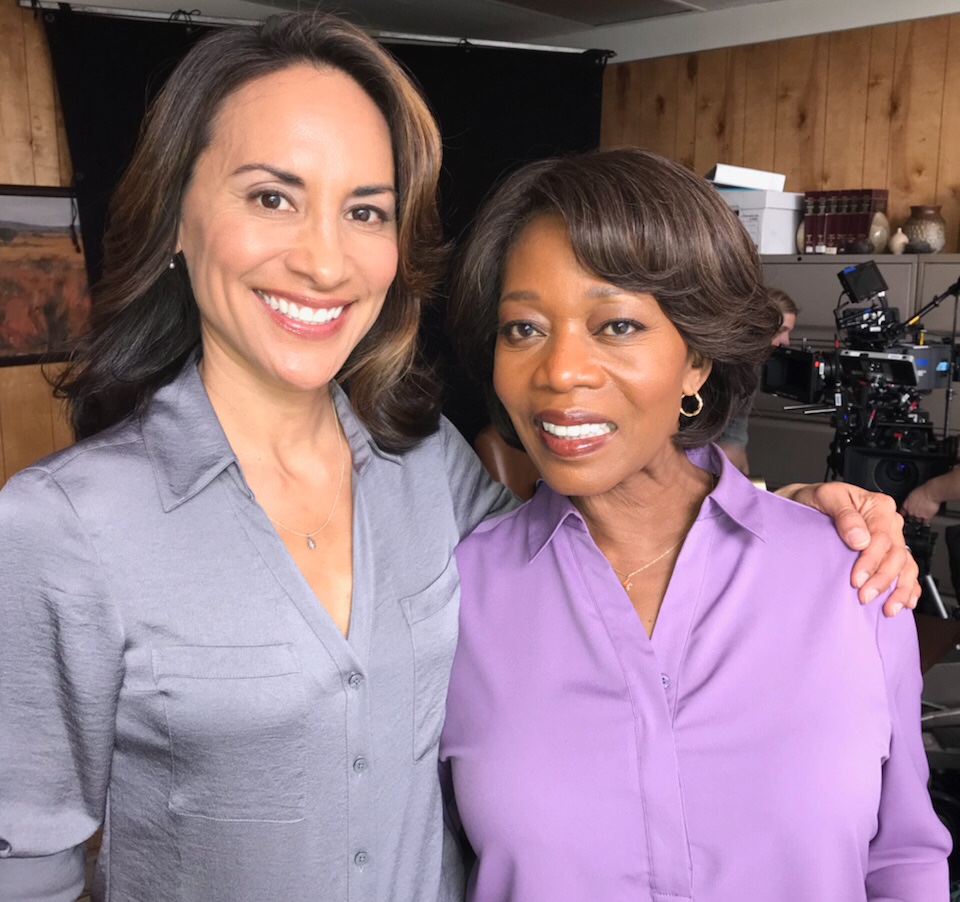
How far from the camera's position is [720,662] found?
1.15 m

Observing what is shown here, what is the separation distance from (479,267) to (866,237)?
12.0 ft

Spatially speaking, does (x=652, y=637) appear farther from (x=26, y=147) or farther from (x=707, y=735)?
(x=26, y=147)

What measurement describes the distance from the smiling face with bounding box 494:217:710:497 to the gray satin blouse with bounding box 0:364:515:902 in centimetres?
29

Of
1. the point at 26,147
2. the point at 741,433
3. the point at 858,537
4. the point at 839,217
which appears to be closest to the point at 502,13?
the point at 839,217

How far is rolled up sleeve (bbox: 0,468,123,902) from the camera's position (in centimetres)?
98

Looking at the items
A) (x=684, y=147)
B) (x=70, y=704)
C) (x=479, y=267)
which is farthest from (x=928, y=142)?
(x=70, y=704)

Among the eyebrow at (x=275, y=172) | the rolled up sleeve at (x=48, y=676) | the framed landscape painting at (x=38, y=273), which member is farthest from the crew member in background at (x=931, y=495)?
the framed landscape painting at (x=38, y=273)

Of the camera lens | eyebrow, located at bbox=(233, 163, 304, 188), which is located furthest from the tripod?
eyebrow, located at bbox=(233, 163, 304, 188)

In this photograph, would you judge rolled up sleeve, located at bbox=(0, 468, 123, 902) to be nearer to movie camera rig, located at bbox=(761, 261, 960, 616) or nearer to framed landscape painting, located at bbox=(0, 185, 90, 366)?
movie camera rig, located at bbox=(761, 261, 960, 616)

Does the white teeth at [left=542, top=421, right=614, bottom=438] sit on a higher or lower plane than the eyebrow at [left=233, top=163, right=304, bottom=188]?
lower

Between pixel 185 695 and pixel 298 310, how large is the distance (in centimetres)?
45

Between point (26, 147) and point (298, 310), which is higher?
point (26, 147)

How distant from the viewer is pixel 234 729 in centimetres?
104

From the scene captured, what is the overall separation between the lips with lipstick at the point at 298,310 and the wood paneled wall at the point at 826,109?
4089 mm
